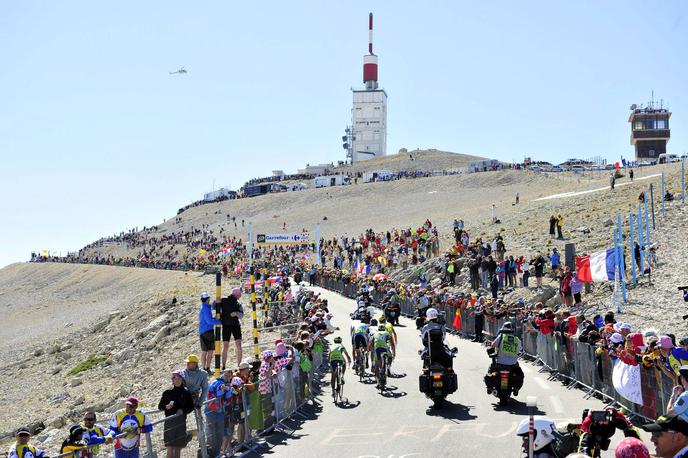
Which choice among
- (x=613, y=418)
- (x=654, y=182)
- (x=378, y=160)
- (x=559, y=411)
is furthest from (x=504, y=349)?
(x=378, y=160)

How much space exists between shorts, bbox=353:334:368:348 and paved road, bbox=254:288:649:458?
0.93 meters

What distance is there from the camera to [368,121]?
192750 millimetres

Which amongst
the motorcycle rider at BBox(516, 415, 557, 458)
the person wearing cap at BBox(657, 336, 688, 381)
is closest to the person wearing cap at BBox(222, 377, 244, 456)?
the motorcycle rider at BBox(516, 415, 557, 458)

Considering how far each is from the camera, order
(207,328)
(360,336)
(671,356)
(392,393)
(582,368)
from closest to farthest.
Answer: (671,356) → (582,368) → (392,393) → (207,328) → (360,336)

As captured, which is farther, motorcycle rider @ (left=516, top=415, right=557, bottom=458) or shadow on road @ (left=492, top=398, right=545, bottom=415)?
shadow on road @ (left=492, top=398, right=545, bottom=415)

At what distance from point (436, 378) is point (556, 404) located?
2.34 m

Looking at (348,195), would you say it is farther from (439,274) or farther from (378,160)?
(439,274)

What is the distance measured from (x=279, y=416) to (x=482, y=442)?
174 inches

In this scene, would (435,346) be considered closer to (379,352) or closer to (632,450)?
(379,352)

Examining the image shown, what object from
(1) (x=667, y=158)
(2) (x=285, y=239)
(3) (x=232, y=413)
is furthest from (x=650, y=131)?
(3) (x=232, y=413)

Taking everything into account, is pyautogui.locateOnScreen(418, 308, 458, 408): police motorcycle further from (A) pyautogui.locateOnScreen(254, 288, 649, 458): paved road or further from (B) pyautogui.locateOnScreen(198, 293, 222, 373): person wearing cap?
(B) pyautogui.locateOnScreen(198, 293, 222, 373): person wearing cap

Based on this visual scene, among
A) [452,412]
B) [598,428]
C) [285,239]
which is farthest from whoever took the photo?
[285,239]

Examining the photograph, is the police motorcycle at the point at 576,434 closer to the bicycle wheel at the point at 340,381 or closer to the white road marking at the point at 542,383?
the bicycle wheel at the point at 340,381

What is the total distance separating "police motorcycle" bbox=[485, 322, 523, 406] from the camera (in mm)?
15406
